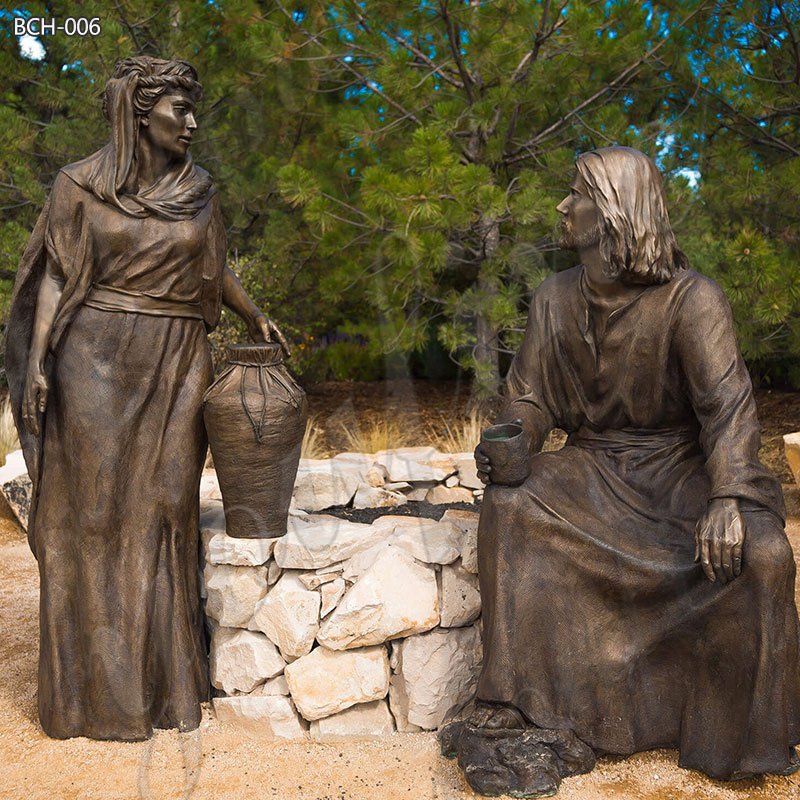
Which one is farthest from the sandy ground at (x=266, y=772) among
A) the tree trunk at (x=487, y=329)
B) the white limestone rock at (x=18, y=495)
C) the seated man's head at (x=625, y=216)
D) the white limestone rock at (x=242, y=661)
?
the tree trunk at (x=487, y=329)

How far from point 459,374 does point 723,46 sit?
458cm

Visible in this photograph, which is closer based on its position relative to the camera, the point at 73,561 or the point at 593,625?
the point at 593,625

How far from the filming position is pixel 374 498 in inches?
200

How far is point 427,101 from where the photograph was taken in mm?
7418

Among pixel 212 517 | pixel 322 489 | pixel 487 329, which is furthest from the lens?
pixel 487 329

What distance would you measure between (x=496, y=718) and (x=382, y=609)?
0.55 meters

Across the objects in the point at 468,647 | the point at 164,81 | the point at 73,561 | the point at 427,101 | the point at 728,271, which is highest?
the point at 427,101

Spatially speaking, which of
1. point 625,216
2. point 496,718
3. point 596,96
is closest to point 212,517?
point 496,718

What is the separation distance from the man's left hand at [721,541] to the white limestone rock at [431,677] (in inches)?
38.9

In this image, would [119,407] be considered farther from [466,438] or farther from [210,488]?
[466,438]

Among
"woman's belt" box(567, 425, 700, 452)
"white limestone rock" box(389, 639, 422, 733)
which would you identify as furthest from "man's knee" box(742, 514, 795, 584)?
"white limestone rock" box(389, 639, 422, 733)

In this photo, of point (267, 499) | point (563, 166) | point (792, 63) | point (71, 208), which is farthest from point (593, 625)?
point (792, 63)

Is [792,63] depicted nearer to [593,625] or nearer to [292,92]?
[292,92]

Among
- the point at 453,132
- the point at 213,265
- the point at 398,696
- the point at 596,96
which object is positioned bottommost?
the point at 398,696
